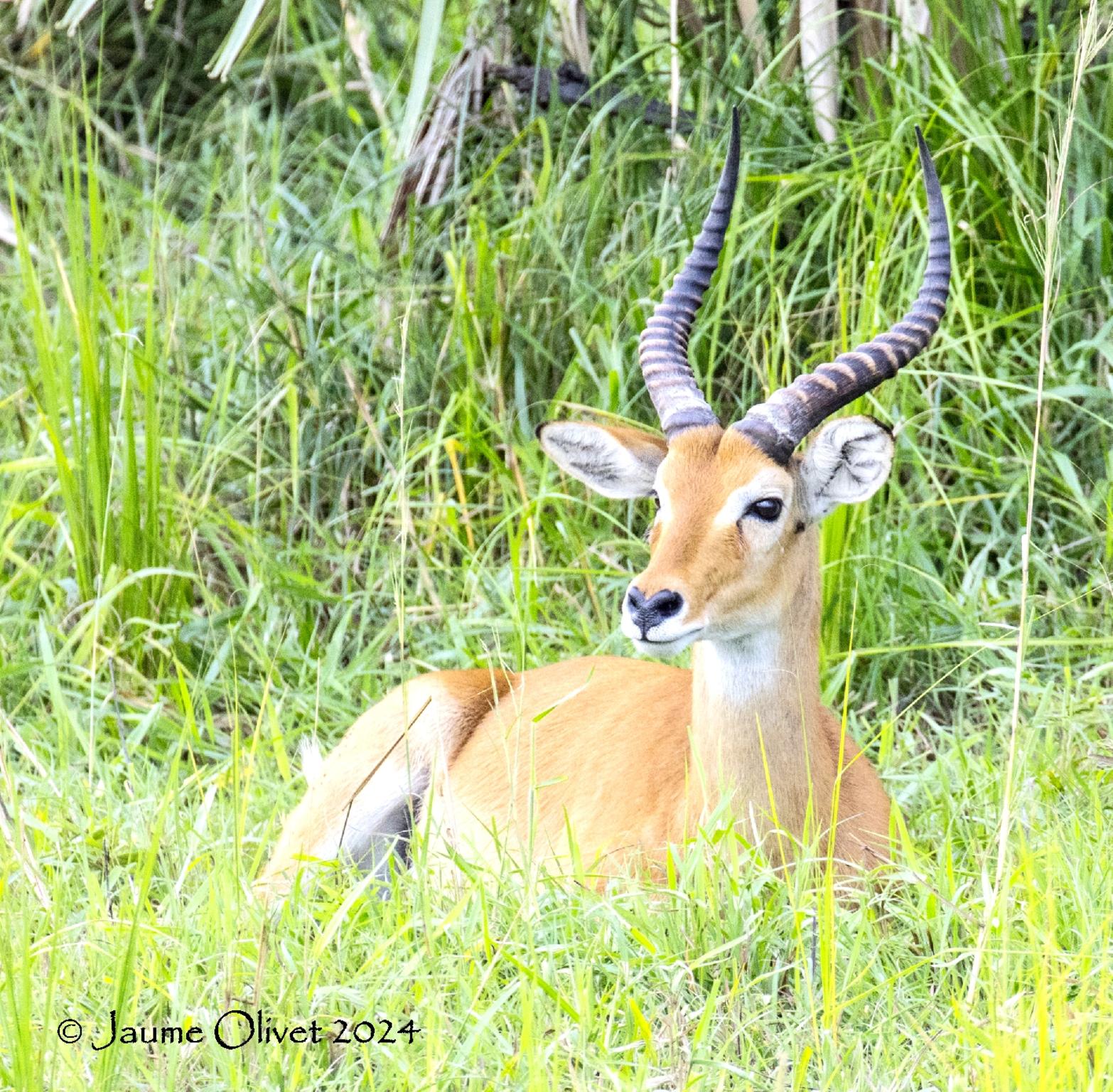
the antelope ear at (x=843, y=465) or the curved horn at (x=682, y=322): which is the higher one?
→ the curved horn at (x=682, y=322)

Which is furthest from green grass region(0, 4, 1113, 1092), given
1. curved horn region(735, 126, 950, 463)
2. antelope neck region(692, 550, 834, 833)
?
curved horn region(735, 126, 950, 463)

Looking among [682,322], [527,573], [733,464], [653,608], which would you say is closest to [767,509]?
[733,464]

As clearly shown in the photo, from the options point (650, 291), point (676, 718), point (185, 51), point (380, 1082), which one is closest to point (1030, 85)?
point (650, 291)

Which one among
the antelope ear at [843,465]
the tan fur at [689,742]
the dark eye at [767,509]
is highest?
the antelope ear at [843,465]

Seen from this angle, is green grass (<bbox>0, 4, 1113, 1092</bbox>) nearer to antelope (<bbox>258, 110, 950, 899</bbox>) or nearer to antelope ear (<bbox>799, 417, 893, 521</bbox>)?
antelope (<bbox>258, 110, 950, 899</bbox>)

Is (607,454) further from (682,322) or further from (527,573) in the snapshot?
(527,573)

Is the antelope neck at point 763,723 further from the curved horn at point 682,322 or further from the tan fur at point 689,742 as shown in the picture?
the curved horn at point 682,322

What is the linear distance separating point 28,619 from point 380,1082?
2.83 m

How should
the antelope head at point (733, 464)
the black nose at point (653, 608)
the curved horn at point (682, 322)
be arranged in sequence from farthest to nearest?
the curved horn at point (682, 322), the antelope head at point (733, 464), the black nose at point (653, 608)

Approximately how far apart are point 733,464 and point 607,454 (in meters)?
0.43

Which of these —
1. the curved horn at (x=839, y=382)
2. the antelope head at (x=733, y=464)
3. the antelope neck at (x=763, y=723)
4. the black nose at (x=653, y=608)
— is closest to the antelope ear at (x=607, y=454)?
the antelope head at (x=733, y=464)

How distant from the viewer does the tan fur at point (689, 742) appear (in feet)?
11.8

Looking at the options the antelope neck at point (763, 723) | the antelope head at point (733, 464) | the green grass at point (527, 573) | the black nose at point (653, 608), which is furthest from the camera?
the antelope neck at point (763, 723)

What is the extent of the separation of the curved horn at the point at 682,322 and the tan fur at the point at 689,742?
13 cm
